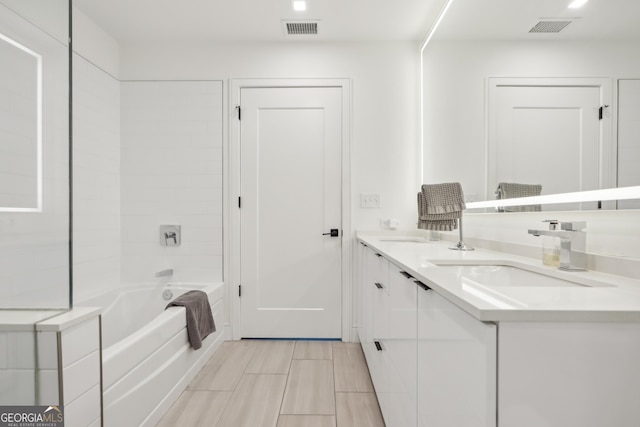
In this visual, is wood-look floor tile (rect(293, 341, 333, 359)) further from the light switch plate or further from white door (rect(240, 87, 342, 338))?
the light switch plate

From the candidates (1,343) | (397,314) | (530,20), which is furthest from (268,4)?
(1,343)

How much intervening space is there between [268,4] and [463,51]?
52.0 inches

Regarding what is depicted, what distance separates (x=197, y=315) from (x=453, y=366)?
1871 mm

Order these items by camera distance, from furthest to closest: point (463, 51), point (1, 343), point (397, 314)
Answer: point (463, 51) < point (397, 314) < point (1, 343)

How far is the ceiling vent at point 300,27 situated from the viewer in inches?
99.4

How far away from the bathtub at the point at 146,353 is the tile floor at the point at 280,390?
0.34ft

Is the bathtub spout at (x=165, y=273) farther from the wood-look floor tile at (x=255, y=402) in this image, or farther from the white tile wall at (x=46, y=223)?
the white tile wall at (x=46, y=223)

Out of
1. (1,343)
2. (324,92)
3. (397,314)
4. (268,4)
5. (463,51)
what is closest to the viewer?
(1,343)

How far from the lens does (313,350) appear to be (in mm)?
2572

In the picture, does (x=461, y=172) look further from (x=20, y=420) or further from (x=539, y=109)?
(x=20, y=420)

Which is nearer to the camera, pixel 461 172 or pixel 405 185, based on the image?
pixel 461 172

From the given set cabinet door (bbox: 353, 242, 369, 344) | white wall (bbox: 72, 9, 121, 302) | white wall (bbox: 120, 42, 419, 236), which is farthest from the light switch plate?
white wall (bbox: 72, 9, 121, 302)

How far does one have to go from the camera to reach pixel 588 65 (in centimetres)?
117

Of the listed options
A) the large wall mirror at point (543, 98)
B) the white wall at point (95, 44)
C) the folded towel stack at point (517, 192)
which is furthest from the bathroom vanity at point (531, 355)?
the white wall at point (95, 44)
